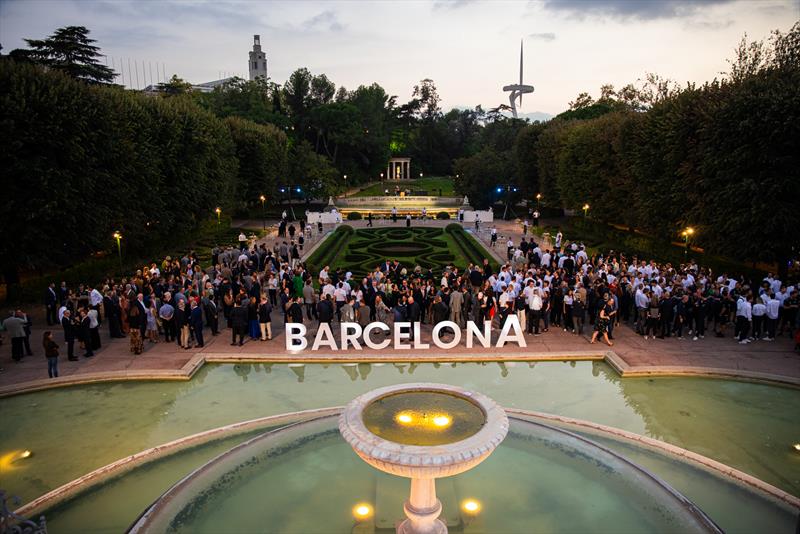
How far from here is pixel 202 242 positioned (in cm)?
3944

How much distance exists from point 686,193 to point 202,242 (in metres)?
31.3

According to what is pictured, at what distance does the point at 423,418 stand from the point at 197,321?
1041 centimetres

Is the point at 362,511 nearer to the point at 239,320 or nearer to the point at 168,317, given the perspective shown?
the point at 239,320

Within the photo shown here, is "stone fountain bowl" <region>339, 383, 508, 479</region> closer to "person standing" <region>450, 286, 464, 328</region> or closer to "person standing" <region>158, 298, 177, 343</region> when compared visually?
"person standing" <region>450, 286, 464, 328</region>

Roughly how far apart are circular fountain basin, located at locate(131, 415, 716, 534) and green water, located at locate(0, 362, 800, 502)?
2.55 m

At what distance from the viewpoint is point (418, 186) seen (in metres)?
95.6

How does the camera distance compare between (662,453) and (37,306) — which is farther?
(37,306)

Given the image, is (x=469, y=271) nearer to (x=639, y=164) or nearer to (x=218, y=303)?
(x=218, y=303)

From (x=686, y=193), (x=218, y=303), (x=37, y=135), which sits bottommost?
(x=218, y=303)

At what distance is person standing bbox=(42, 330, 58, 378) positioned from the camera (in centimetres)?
1365

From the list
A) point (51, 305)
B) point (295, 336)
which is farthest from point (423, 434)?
point (51, 305)

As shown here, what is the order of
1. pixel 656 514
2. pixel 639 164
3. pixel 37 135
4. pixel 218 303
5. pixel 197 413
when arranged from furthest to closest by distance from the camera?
1. pixel 639 164
2. pixel 37 135
3. pixel 218 303
4. pixel 197 413
5. pixel 656 514

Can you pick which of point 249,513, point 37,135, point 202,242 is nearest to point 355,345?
point 249,513

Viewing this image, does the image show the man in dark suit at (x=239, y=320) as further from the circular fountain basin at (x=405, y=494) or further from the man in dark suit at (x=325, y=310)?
the circular fountain basin at (x=405, y=494)
